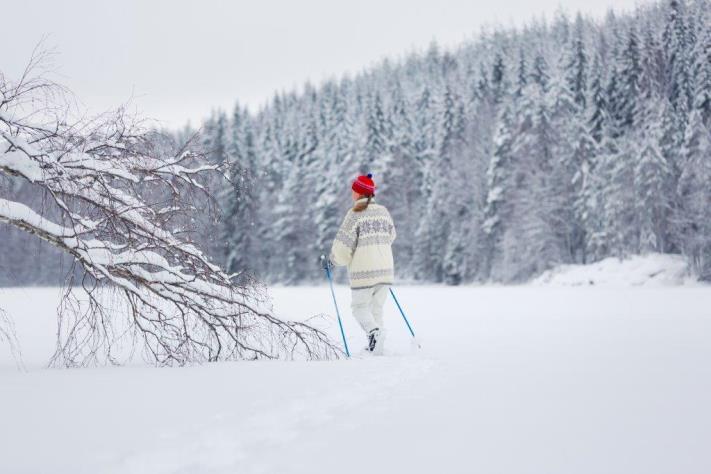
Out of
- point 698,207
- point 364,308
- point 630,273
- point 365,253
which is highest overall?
point 698,207

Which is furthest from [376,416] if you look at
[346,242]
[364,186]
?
[364,186]

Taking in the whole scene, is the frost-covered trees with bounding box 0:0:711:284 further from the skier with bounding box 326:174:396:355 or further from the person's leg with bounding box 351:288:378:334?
the person's leg with bounding box 351:288:378:334

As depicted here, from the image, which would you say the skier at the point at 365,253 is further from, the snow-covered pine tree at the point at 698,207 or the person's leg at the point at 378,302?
the snow-covered pine tree at the point at 698,207

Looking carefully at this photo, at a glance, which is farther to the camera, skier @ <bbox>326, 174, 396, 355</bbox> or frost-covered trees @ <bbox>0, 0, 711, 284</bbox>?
frost-covered trees @ <bbox>0, 0, 711, 284</bbox>

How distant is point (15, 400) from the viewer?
A: 9.70ft

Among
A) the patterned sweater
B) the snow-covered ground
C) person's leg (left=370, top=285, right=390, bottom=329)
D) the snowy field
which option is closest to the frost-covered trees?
the snow-covered ground

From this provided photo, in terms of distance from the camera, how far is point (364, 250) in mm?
5773

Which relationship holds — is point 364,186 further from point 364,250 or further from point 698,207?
point 698,207

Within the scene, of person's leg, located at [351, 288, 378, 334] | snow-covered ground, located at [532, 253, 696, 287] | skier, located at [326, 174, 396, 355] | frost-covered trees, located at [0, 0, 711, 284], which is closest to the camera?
person's leg, located at [351, 288, 378, 334]

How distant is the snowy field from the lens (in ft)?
7.14

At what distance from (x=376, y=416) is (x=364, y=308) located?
2936 mm

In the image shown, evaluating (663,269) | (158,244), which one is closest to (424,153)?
(663,269)

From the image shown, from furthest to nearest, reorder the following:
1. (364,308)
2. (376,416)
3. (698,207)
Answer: (698,207)
(364,308)
(376,416)

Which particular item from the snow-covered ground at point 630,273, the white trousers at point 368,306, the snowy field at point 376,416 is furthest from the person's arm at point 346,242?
the snow-covered ground at point 630,273
